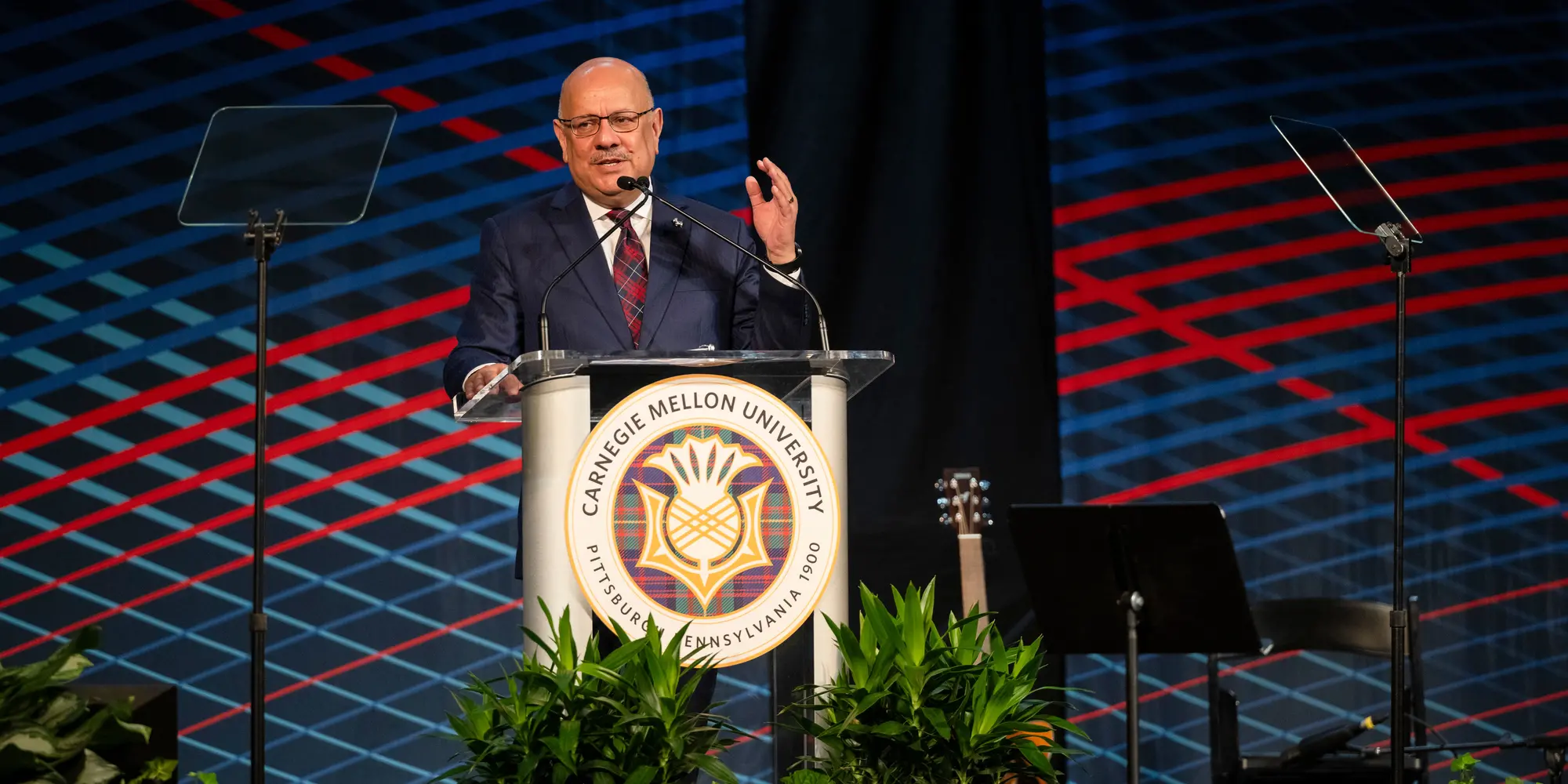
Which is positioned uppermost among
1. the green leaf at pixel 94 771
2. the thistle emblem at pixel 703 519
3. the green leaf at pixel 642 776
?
the thistle emblem at pixel 703 519

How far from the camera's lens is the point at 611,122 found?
3.03 meters

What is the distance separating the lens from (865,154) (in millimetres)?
4652

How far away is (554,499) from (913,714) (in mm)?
595

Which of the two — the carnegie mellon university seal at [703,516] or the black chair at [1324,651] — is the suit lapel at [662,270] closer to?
the carnegie mellon university seal at [703,516]

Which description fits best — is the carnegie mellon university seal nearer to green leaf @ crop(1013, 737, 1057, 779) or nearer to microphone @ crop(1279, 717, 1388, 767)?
green leaf @ crop(1013, 737, 1057, 779)

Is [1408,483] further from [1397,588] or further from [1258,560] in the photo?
[1397,588]

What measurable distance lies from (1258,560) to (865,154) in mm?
1706

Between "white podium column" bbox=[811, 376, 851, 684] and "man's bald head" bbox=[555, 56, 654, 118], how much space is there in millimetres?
1036

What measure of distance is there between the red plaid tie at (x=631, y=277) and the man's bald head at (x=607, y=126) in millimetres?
92

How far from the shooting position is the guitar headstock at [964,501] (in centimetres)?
386

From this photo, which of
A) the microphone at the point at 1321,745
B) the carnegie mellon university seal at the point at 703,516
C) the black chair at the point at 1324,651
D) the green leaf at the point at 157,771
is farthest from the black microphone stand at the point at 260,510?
the microphone at the point at 1321,745

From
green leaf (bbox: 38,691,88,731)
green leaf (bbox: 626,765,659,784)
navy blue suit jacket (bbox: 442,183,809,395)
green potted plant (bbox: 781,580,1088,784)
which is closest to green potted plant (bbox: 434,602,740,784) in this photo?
green leaf (bbox: 626,765,659,784)

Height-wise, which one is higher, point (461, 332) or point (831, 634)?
point (461, 332)

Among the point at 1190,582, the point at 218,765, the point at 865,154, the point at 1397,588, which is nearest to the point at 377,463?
the point at 218,765
